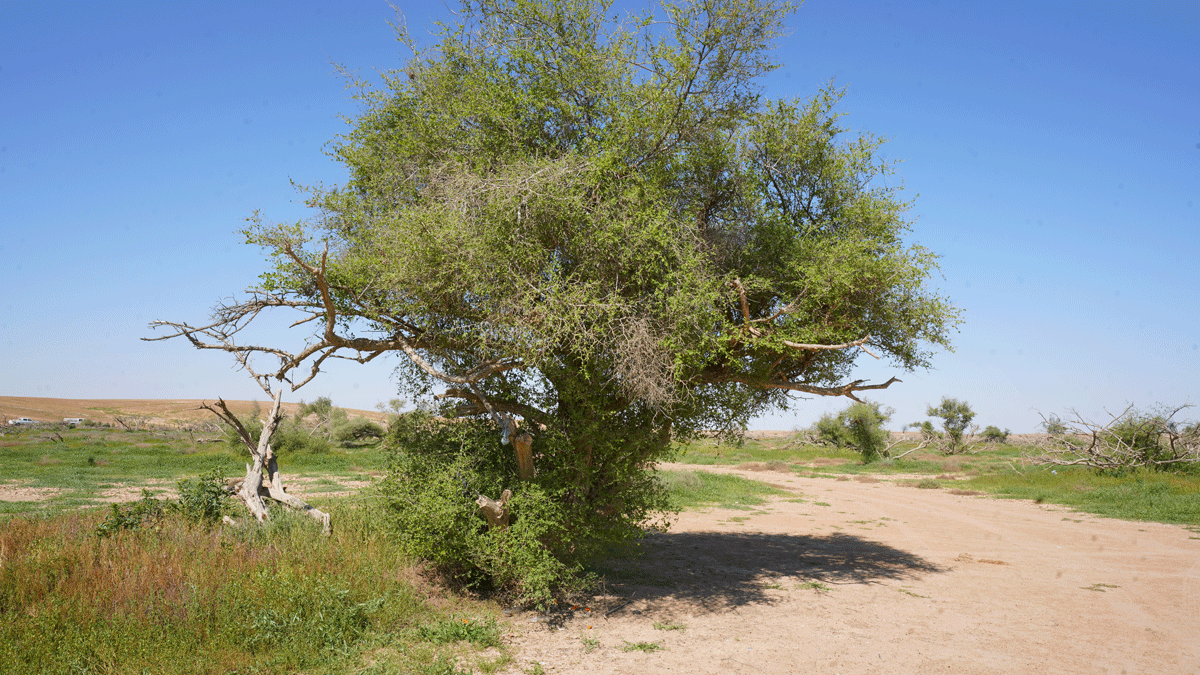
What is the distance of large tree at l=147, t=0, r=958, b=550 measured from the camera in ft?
26.5

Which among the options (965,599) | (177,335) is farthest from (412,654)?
(965,599)

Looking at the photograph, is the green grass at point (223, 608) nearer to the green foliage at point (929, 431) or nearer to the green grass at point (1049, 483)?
the green grass at point (1049, 483)

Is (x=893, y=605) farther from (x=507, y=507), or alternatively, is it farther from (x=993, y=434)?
(x=993, y=434)

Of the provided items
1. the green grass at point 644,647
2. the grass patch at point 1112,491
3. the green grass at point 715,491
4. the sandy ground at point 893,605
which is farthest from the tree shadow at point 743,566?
the grass patch at point 1112,491

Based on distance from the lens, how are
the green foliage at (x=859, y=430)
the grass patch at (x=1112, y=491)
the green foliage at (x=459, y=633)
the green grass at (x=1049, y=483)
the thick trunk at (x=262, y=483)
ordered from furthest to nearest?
the green foliage at (x=859, y=430)
the green grass at (x=1049, y=483)
the grass patch at (x=1112, y=491)
the thick trunk at (x=262, y=483)
the green foliage at (x=459, y=633)

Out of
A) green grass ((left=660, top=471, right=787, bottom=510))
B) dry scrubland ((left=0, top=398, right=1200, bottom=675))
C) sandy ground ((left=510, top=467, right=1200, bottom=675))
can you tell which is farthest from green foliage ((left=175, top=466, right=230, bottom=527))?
green grass ((left=660, top=471, right=787, bottom=510))

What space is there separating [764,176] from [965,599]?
6.71m

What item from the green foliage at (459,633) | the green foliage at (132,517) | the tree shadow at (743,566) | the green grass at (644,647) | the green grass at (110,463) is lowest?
the tree shadow at (743,566)

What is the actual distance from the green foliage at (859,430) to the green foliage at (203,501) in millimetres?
34704

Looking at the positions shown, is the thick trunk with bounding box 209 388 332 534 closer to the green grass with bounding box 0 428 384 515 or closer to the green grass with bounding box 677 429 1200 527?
the green grass with bounding box 677 429 1200 527

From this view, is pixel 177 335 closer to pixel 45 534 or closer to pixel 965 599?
pixel 45 534

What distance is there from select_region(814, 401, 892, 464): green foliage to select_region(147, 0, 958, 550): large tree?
1233 inches

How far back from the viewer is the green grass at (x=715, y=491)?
68.0 ft

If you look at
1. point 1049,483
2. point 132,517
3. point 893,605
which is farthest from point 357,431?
point 893,605
